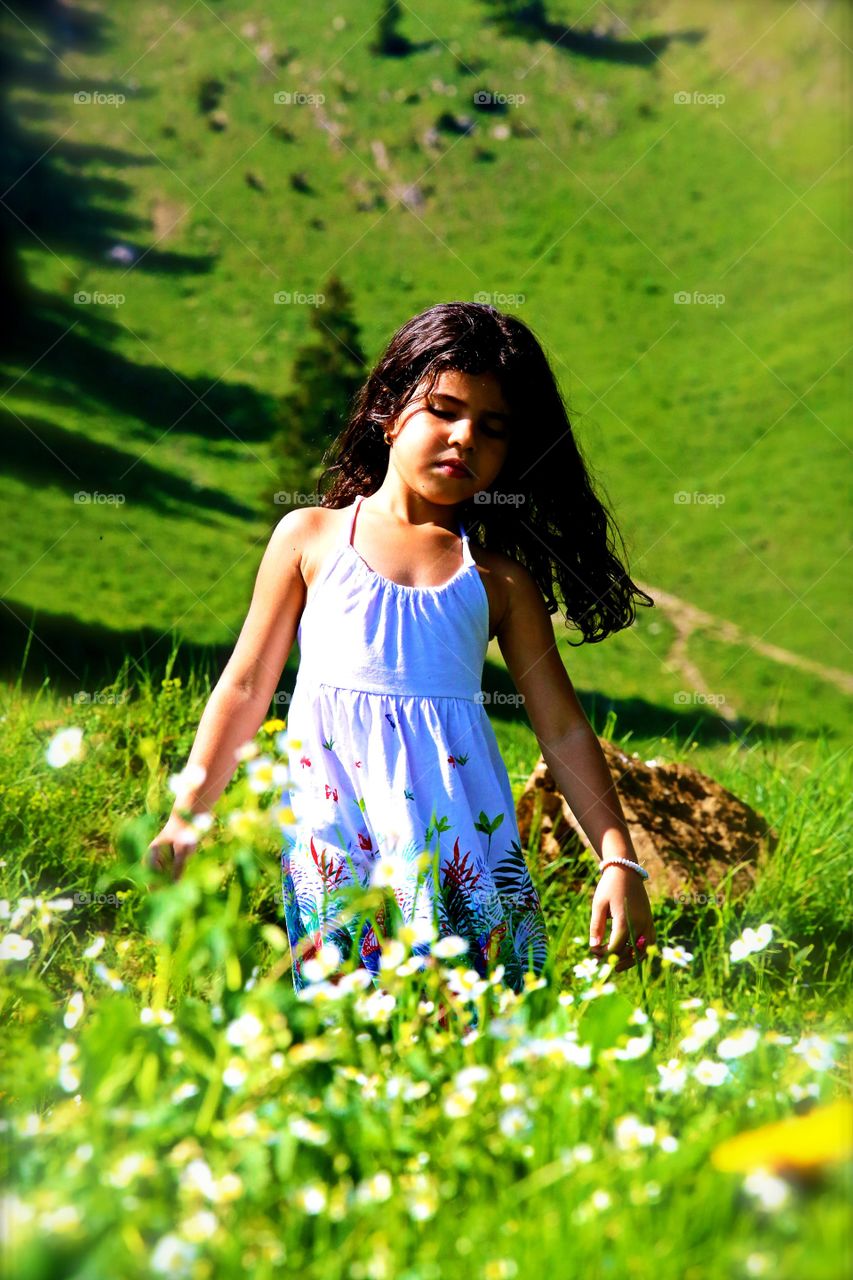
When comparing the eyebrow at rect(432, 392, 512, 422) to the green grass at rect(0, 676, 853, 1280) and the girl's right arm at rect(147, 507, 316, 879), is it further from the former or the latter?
the green grass at rect(0, 676, 853, 1280)

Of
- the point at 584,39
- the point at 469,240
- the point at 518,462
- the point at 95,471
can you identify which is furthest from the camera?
the point at 584,39

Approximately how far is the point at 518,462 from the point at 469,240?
14946mm

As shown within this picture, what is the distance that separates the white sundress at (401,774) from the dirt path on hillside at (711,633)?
9892 millimetres

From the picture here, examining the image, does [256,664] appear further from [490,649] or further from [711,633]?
[711,633]

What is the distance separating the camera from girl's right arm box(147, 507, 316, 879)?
2156 mm

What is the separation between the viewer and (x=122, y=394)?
1399 cm

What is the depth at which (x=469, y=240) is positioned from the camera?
16.6 metres

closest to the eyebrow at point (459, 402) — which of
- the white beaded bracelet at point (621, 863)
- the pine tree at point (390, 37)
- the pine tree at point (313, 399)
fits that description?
the white beaded bracelet at point (621, 863)

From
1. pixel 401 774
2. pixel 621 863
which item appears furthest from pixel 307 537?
pixel 621 863

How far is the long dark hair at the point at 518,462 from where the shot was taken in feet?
7.69

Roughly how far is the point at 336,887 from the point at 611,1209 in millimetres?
950

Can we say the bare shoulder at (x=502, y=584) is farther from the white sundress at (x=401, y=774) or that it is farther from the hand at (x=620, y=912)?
the hand at (x=620, y=912)

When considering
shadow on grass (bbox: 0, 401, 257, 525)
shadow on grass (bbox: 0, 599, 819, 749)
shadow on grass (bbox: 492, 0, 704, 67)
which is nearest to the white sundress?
shadow on grass (bbox: 0, 599, 819, 749)

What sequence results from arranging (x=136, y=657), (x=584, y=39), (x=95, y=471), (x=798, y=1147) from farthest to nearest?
(x=584, y=39) < (x=95, y=471) < (x=136, y=657) < (x=798, y=1147)
